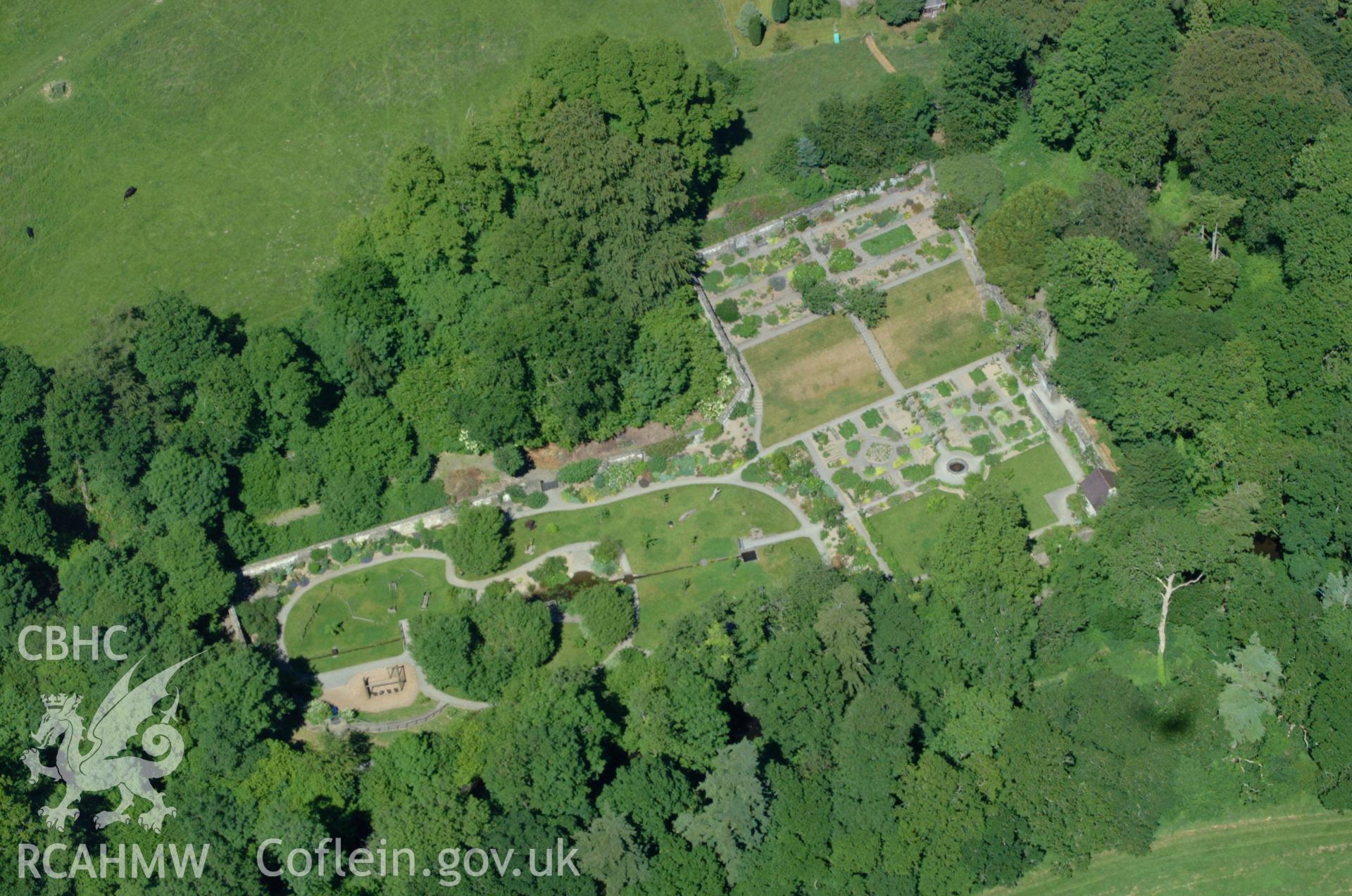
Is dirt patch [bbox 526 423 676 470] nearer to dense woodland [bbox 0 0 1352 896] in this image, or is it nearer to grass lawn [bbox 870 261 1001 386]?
dense woodland [bbox 0 0 1352 896]

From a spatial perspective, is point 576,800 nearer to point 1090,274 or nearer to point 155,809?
point 155,809

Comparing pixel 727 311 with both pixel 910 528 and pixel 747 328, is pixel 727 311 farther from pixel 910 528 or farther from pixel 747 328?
pixel 910 528

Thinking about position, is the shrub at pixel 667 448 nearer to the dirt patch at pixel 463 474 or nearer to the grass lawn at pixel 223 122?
the dirt patch at pixel 463 474

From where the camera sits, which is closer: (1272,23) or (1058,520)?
(1058,520)

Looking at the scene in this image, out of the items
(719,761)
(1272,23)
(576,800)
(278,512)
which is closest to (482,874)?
(576,800)

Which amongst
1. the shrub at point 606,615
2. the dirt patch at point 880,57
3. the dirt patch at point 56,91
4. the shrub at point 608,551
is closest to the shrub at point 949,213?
the dirt patch at point 880,57

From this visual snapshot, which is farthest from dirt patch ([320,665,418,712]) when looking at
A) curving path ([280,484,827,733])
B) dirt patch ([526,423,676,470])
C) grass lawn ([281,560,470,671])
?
dirt patch ([526,423,676,470])

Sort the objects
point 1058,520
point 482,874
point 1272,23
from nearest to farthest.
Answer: point 482,874
point 1058,520
point 1272,23
